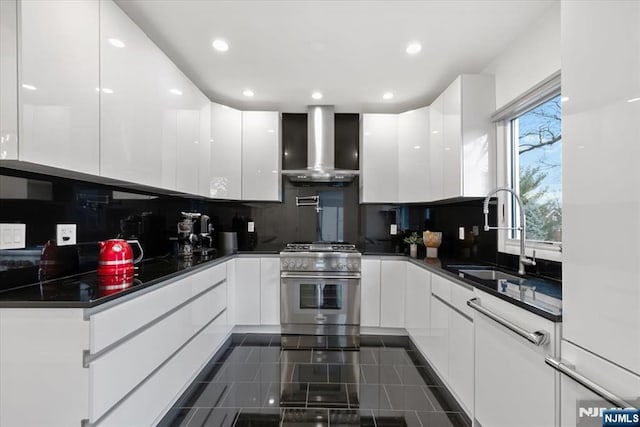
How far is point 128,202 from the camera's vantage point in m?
2.25

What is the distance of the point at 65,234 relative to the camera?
5.51ft

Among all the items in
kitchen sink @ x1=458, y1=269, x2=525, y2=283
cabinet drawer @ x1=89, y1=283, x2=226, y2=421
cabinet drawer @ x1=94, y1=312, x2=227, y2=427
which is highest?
kitchen sink @ x1=458, y1=269, x2=525, y2=283

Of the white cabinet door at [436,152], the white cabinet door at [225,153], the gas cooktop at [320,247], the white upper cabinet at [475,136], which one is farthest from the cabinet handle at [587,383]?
the white cabinet door at [225,153]

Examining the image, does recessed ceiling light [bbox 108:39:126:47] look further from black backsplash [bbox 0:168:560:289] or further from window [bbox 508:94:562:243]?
window [bbox 508:94:562:243]

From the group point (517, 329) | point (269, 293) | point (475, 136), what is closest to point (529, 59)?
point (475, 136)

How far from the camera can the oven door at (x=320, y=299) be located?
3021 mm

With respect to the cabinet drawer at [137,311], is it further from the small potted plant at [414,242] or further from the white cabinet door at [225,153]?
the small potted plant at [414,242]

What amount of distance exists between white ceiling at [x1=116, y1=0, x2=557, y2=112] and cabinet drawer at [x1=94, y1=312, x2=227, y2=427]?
2170 mm

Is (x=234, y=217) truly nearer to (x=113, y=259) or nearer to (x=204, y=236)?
(x=204, y=236)

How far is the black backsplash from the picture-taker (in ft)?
4.84

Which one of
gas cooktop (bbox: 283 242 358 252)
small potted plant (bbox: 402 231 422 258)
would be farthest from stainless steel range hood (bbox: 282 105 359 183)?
small potted plant (bbox: 402 231 422 258)

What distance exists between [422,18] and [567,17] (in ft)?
3.62

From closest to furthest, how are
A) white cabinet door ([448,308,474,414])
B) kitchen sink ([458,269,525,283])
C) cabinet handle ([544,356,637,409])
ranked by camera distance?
cabinet handle ([544,356,637,409]), white cabinet door ([448,308,474,414]), kitchen sink ([458,269,525,283])

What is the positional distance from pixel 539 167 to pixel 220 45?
96.2 inches
